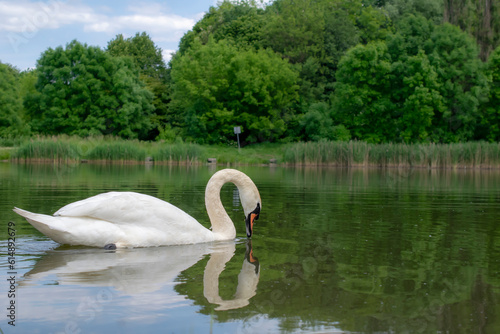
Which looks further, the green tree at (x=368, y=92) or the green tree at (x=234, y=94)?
the green tree at (x=234, y=94)

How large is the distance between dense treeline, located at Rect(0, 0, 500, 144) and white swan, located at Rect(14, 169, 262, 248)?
4323 centimetres

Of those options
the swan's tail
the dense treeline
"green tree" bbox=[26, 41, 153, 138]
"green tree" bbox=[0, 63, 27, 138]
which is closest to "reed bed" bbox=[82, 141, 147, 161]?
the dense treeline

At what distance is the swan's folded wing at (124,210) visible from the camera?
7160 millimetres

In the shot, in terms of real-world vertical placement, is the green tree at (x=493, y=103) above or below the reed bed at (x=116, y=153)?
above

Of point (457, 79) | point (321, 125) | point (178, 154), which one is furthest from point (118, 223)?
point (457, 79)

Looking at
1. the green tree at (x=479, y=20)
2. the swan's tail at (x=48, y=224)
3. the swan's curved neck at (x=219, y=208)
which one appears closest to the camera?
the swan's tail at (x=48, y=224)

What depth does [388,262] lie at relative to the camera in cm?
679

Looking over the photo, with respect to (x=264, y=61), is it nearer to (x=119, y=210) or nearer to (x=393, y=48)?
(x=393, y=48)

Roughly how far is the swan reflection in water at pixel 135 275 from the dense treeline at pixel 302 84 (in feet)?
145

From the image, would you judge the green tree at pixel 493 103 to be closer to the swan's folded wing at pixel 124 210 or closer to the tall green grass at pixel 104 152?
the tall green grass at pixel 104 152

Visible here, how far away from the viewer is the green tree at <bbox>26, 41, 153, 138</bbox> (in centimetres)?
5597

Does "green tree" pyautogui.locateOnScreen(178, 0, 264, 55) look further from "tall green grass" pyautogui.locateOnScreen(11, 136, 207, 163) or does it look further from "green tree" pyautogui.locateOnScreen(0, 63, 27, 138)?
"tall green grass" pyautogui.locateOnScreen(11, 136, 207, 163)

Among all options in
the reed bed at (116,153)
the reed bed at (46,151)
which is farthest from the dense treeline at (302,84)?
the reed bed at (46,151)

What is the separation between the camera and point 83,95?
56.2 m
